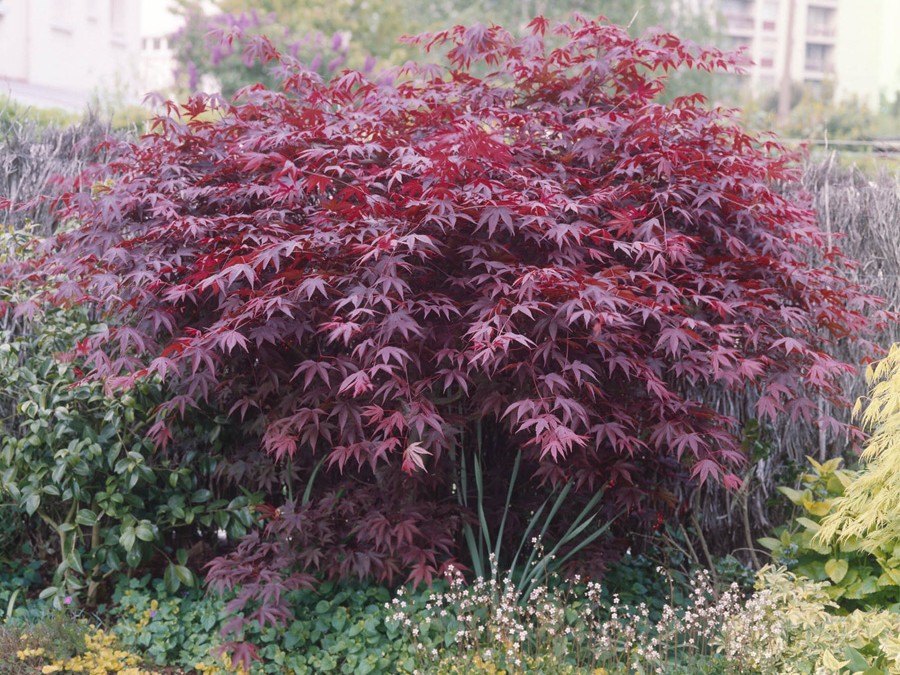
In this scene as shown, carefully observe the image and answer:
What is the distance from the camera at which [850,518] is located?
3.50m

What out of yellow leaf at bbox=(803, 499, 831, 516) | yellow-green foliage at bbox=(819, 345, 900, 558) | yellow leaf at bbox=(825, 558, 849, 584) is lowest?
yellow leaf at bbox=(825, 558, 849, 584)

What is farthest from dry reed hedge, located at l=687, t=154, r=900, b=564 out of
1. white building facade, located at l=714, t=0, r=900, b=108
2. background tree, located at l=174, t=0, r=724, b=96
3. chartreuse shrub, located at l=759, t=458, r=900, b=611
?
A: white building facade, located at l=714, t=0, r=900, b=108

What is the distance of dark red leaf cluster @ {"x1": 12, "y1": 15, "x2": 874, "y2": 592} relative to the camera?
3.16m

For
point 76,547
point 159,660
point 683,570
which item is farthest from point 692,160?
point 76,547

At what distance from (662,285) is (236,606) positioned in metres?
2.11

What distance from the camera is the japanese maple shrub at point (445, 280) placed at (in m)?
3.17

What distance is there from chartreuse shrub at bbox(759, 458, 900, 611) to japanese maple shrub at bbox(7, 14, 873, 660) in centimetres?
38

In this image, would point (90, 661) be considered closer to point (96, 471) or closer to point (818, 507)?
point (96, 471)

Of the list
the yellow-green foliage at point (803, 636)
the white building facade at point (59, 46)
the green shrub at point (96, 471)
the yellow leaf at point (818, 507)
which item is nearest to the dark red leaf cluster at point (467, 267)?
the green shrub at point (96, 471)

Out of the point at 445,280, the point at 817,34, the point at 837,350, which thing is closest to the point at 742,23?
the point at 817,34

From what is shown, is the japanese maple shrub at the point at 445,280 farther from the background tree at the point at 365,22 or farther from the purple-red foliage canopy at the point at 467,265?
the background tree at the point at 365,22

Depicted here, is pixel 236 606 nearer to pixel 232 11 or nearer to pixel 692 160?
pixel 692 160

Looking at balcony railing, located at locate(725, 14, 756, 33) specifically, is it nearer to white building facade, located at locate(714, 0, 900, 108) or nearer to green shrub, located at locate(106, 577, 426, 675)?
white building facade, located at locate(714, 0, 900, 108)

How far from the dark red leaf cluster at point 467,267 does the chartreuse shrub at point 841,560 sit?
1.50 ft
